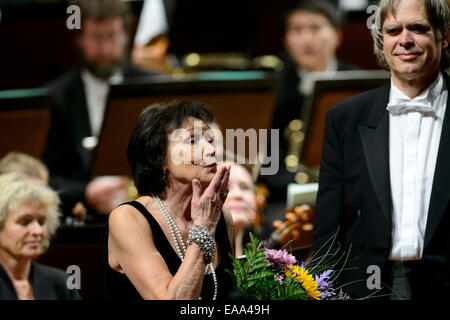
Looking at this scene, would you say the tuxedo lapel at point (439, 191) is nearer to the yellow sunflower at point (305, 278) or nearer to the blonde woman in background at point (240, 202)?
the yellow sunflower at point (305, 278)

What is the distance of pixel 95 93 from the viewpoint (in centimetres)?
488

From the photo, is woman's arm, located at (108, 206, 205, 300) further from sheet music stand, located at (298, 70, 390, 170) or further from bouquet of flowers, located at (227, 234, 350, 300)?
sheet music stand, located at (298, 70, 390, 170)

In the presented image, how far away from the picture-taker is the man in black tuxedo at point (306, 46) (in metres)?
5.21

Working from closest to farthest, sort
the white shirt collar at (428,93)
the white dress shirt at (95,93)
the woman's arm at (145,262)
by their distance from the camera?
→ the woman's arm at (145,262)
the white shirt collar at (428,93)
the white dress shirt at (95,93)

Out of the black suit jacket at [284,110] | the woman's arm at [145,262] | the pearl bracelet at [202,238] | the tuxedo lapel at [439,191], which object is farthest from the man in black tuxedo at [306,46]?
the pearl bracelet at [202,238]

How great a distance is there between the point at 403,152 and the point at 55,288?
1.51 meters

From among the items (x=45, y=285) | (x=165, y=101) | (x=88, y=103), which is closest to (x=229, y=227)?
(x=45, y=285)

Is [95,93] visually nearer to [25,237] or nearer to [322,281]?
[25,237]

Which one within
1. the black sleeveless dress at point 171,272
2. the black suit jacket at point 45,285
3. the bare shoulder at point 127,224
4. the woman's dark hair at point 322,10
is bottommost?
the black suit jacket at point 45,285

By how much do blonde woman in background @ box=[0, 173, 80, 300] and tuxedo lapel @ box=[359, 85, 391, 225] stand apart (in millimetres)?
1390

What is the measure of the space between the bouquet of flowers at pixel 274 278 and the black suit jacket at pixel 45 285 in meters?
1.18

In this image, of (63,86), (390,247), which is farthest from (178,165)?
(63,86)

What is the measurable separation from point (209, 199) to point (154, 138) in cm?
34

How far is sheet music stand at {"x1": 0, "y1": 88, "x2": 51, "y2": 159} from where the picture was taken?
Result: 4156mm
